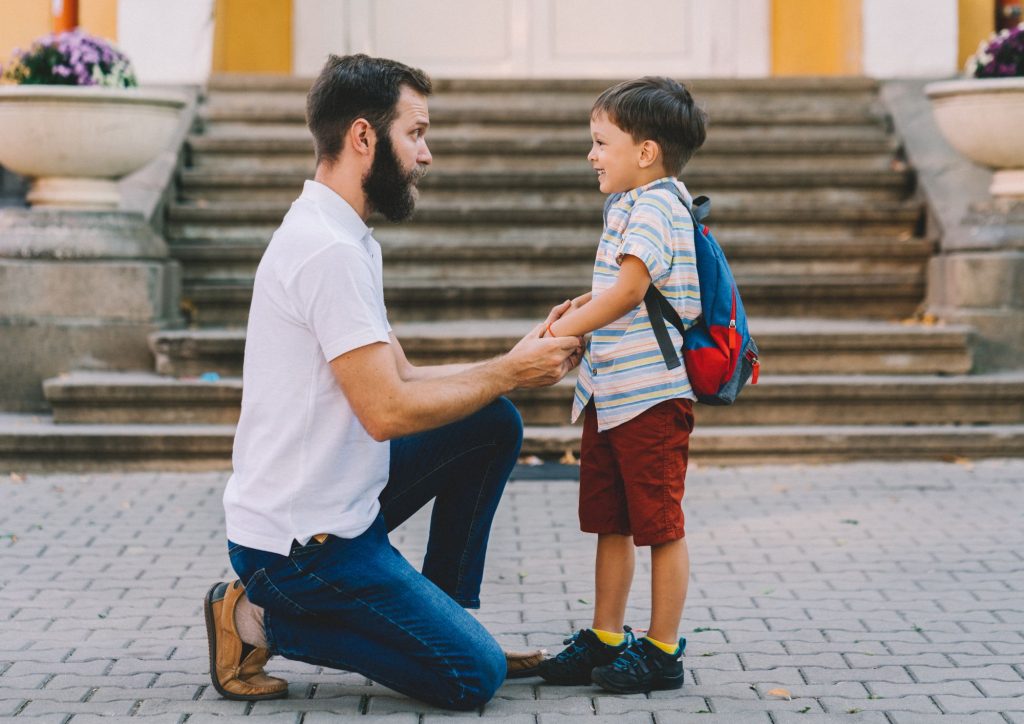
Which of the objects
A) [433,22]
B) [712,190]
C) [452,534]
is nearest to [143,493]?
[452,534]

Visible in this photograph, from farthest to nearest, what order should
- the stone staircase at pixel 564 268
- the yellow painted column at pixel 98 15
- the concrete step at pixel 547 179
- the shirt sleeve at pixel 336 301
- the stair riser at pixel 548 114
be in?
1. the yellow painted column at pixel 98 15
2. the stair riser at pixel 548 114
3. the concrete step at pixel 547 179
4. the stone staircase at pixel 564 268
5. the shirt sleeve at pixel 336 301

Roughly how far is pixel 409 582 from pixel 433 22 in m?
8.75

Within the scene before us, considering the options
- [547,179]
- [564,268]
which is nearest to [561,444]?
[564,268]

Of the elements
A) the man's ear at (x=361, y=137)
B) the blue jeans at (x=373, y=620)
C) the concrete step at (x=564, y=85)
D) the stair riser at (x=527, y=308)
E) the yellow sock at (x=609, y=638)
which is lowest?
the yellow sock at (x=609, y=638)

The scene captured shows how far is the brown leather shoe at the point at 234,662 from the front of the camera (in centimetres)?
365

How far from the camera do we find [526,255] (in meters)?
8.64

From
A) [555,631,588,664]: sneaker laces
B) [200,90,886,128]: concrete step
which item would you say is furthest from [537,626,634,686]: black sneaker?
[200,90,886,128]: concrete step

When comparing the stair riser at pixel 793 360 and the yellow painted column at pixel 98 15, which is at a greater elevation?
the yellow painted column at pixel 98 15

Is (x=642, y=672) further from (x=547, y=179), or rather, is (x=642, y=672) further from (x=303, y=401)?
(x=547, y=179)

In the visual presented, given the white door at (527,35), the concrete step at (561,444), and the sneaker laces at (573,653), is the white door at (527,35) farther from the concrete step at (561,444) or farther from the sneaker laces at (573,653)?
the sneaker laces at (573,653)

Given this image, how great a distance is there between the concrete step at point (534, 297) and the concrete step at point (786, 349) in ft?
2.25

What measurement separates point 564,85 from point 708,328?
6.71 metres

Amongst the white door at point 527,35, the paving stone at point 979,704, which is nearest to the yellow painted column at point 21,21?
the white door at point 527,35

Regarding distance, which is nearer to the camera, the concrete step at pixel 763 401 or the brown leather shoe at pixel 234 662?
the brown leather shoe at pixel 234 662
